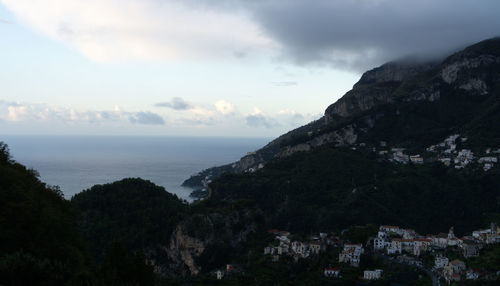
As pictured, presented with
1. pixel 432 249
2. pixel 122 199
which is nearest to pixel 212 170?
pixel 122 199

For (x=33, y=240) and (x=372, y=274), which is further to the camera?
(x=372, y=274)

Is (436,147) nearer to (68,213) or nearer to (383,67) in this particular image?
(383,67)

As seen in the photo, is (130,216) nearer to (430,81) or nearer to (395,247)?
(395,247)

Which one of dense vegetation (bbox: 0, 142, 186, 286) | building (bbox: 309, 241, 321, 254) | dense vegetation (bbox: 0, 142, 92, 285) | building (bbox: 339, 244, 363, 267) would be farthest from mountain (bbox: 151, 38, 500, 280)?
dense vegetation (bbox: 0, 142, 92, 285)

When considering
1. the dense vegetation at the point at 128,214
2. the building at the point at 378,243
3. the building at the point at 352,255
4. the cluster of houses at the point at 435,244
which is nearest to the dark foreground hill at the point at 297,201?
the dense vegetation at the point at 128,214

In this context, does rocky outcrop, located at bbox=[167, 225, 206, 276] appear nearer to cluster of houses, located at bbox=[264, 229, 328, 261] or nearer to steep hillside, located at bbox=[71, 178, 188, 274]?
steep hillside, located at bbox=[71, 178, 188, 274]

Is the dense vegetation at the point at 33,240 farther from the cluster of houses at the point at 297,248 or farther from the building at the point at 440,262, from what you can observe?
the building at the point at 440,262

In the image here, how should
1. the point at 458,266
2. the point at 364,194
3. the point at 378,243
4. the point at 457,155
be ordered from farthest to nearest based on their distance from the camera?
the point at 457,155 < the point at 364,194 < the point at 378,243 < the point at 458,266

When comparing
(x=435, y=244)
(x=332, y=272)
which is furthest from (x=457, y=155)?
(x=332, y=272)
